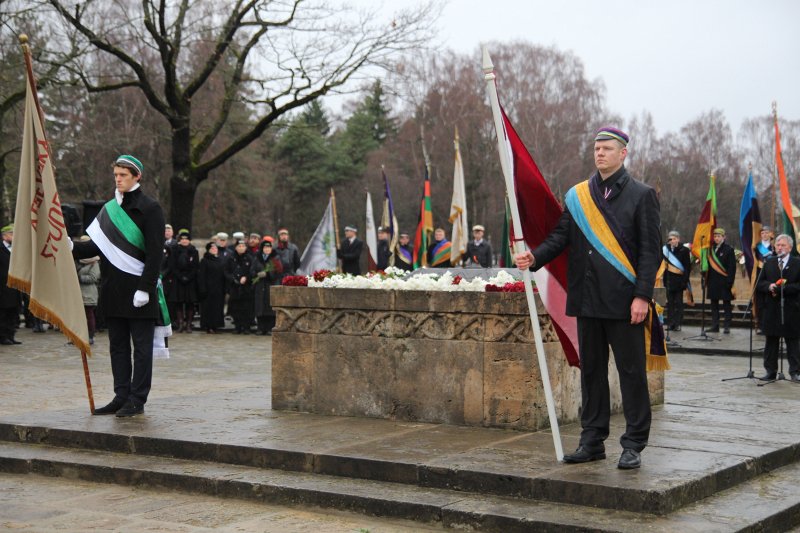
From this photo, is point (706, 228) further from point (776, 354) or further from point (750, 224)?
point (776, 354)

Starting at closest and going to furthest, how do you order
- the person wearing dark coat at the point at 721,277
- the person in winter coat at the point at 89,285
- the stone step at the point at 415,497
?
the stone step at the point at 415,497 < the person in winter coat at the point at 89,285 < the person wearing dark coat at the point at 721,277

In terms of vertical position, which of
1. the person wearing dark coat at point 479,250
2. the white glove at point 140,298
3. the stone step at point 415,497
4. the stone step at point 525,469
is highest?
the person wearing dark coat at point 479,250

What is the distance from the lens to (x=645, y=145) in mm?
74375

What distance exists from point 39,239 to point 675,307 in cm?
1566

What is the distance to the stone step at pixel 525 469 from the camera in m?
6.09

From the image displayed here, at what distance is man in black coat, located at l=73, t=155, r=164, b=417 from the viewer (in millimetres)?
9016

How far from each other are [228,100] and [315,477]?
70.5 feet

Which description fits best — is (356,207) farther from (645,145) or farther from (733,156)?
(733,156)

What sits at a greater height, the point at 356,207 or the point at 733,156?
the point at 733,156

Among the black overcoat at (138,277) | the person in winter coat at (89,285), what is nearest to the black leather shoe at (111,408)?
the black overcoat at (138,277)

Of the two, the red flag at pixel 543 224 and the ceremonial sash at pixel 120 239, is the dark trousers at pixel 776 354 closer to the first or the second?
the red flag at pixel 543 224

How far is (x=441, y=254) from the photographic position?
2344 cm

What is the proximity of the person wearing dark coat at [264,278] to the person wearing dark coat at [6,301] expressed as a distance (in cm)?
461

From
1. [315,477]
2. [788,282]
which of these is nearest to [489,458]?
[315,477]
